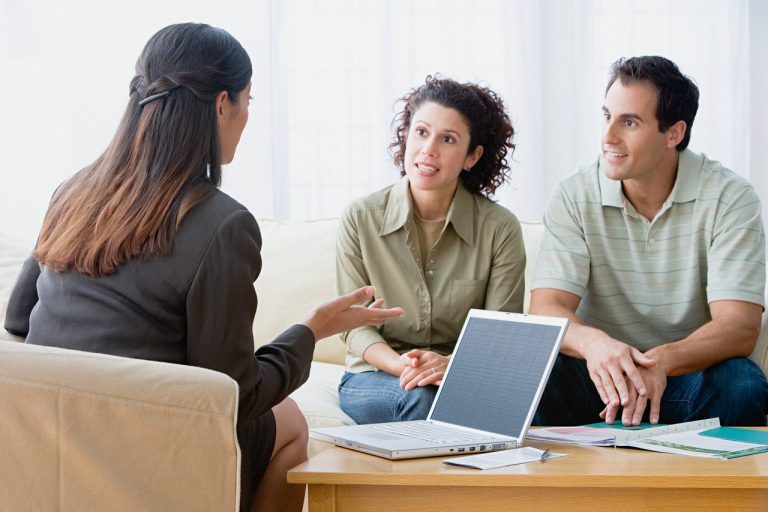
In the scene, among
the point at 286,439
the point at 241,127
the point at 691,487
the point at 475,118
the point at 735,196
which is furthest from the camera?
the point at 475,118

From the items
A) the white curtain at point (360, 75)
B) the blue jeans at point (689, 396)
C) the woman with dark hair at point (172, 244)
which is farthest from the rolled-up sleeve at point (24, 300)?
the white curtain at point (360, 75)

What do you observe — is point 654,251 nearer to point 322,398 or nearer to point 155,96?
→ point 322,398

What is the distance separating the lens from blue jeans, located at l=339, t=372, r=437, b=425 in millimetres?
1902

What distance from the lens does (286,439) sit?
1594 millimetres

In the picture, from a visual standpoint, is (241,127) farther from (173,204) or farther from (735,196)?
(735,196)

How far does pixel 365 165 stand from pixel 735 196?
62.0 inches

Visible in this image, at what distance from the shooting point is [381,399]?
6.54ft

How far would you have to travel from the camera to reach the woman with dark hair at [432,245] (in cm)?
220

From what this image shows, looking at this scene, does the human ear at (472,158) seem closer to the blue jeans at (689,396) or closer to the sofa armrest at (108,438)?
the blue jeans at (689,396)

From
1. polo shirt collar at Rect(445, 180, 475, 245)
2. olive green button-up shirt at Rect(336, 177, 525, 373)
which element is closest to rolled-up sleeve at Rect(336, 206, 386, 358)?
olive green button-up shirt at Rect(336, 177, 525, 373)

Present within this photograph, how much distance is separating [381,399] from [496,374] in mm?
425

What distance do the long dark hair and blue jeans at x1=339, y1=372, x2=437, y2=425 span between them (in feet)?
2.37

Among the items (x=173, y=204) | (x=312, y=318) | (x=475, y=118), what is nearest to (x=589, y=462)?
(x=312, y=318)

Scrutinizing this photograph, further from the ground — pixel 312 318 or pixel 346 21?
pixel 346 21
